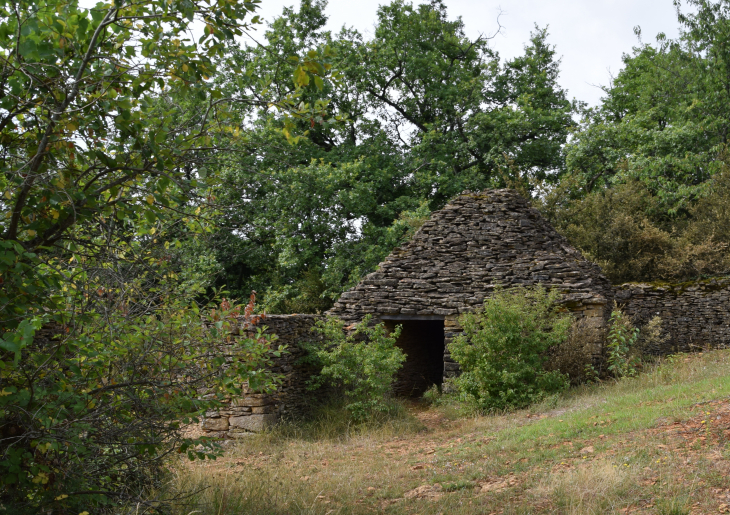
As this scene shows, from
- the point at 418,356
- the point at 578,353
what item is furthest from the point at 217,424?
the point at 578,353

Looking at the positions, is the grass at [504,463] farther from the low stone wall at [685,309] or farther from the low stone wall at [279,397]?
the low stone wall at [685,309]

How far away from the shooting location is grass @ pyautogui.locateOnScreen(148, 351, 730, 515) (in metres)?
4.71

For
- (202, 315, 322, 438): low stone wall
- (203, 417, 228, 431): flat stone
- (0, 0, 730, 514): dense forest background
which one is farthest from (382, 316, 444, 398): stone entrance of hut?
(203, 417, 228, 431): flat stone

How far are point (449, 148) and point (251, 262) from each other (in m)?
8.02

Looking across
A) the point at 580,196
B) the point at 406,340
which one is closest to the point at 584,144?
the point at 580,196

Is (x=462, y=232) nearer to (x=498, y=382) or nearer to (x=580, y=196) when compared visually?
(x=498, y=382)

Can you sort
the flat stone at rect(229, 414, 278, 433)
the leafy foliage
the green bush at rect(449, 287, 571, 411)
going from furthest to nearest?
the leafy foliage
the green bush at rect(449, 287, 571, 411)
the flat stone at rect(229, 414, 278, 433)

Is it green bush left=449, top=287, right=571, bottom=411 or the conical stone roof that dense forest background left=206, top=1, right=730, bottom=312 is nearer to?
the conical stone roof

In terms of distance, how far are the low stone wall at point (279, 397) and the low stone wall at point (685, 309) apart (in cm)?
806

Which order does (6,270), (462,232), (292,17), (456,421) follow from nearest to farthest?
(6,270), (456,421), (462,232), (292,17)

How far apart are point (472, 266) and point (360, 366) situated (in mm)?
3850

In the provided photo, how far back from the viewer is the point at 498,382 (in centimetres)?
955

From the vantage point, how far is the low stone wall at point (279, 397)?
8.96 meters

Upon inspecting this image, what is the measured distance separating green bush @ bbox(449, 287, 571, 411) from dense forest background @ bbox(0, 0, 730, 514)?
3.45 meters
